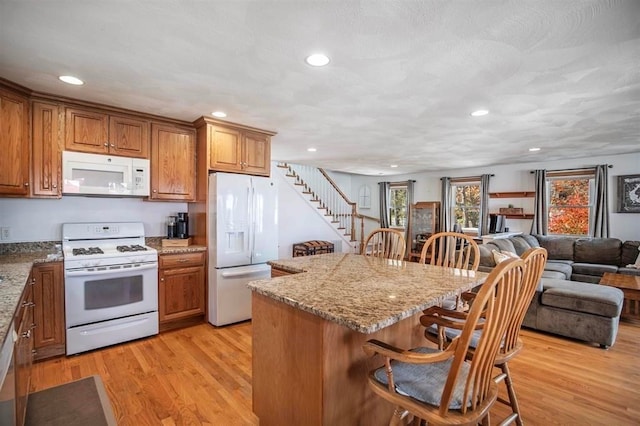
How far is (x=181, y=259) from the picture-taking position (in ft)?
11.2

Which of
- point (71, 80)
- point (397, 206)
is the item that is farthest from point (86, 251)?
point (397, 206)

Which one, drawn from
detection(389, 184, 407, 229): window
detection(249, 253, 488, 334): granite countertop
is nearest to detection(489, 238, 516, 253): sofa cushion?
detection(249, 253, 488, 334): granite countertop

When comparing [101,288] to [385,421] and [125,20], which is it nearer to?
[125,20]

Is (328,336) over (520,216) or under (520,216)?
under

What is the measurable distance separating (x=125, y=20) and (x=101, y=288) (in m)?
2.34

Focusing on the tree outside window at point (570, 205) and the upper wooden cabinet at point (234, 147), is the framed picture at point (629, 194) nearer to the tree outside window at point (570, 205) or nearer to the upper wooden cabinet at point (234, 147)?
the tree outside window at point (570, 205)

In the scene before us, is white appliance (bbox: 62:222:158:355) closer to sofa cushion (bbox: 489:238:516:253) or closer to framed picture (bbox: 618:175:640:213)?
sofa cushion (bbox: 489:238:516:253)

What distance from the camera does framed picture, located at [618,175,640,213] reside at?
530 cm

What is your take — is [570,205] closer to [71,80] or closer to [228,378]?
[228,378]

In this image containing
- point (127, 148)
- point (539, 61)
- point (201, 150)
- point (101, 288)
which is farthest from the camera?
point (201, 150)

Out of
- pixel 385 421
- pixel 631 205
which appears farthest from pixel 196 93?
pixel 631 205

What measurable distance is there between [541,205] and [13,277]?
25.0 ft

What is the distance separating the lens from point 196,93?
271 centimetres

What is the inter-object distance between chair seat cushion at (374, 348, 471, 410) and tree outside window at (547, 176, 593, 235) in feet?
20.7
